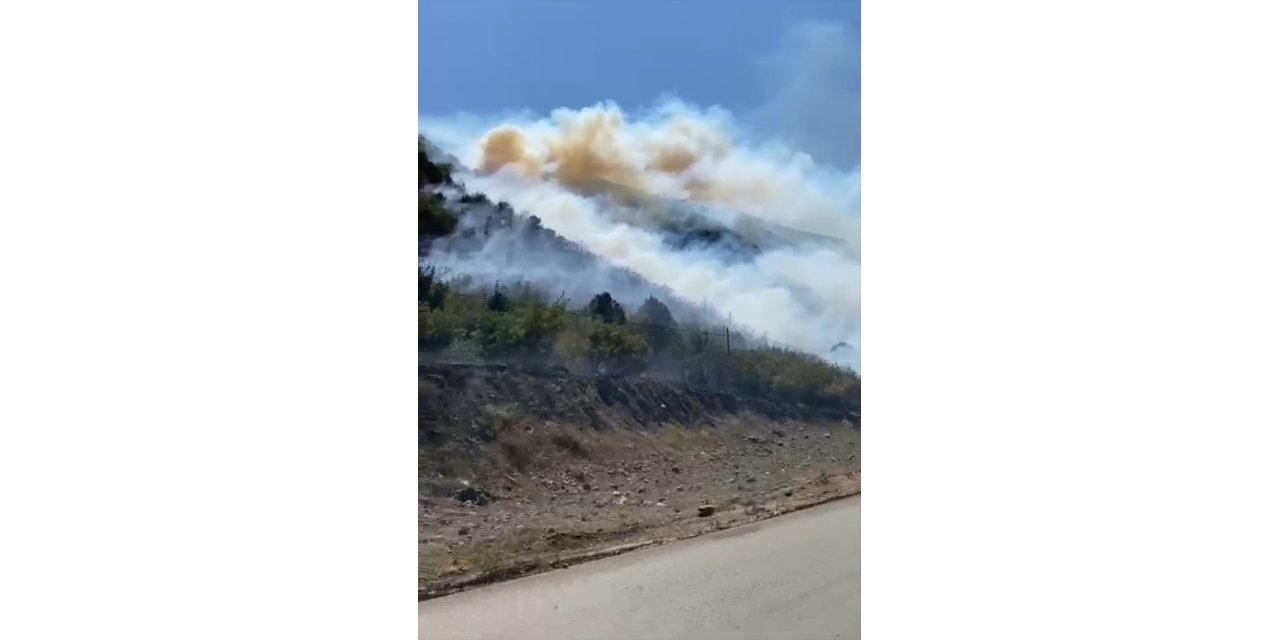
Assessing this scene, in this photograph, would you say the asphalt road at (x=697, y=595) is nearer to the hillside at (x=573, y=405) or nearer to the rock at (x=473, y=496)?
the hillside at (x=573, y=405)

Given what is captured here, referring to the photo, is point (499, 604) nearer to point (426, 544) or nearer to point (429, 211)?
point (426, 544)

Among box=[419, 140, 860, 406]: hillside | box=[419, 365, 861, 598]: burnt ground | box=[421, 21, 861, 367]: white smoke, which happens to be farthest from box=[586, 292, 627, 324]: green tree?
box=[419, 365, 861, 598]: burnt ground

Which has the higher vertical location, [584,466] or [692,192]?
[692,192]

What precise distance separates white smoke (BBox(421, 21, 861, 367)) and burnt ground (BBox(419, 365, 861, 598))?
0.39 metres

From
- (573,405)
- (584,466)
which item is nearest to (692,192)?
(573,405)

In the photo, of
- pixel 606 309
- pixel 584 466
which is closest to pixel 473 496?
pixel 584 466

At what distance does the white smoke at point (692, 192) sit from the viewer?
10.9 ft

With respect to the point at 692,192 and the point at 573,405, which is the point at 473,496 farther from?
the point at 692,192

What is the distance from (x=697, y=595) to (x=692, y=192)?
1500mm

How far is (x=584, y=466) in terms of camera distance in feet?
10.9

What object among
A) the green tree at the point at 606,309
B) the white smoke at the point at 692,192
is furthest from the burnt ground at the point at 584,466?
the white smoke at the point at 692,192

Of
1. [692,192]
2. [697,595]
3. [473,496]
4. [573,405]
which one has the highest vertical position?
[692,192]
